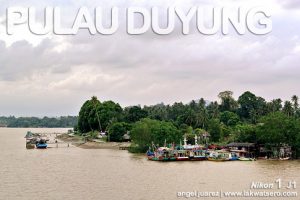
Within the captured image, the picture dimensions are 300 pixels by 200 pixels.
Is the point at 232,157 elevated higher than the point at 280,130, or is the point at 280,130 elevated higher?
the point at 280,130

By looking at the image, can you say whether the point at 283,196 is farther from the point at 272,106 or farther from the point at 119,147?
the point at 272,106

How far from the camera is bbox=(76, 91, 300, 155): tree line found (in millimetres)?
61244

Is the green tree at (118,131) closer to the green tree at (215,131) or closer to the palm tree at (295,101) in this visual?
the green tree at (215,131)

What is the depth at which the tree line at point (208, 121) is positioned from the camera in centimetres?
6124

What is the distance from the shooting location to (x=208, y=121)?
93438 millimetres

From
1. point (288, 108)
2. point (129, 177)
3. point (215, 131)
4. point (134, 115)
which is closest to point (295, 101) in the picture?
point (288, 108)

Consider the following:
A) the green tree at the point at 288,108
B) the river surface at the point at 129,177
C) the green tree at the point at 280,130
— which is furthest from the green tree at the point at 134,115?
the green tree at the point at 280,130

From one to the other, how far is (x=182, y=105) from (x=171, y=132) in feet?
188

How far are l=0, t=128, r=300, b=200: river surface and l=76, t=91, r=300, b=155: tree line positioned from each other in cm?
649

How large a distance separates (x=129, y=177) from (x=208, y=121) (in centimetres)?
5172

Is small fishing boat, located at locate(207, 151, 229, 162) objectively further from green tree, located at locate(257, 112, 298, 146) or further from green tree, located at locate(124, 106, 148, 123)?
green tree, located at locate(124, 106, 148, 123)

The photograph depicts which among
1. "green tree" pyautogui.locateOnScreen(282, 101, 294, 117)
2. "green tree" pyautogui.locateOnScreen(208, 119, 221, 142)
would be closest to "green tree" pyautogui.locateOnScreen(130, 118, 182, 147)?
"green tree" pyautogui.locateOnScreen(208, 119, 221, 142)

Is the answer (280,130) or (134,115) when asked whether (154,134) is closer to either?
(280,130)

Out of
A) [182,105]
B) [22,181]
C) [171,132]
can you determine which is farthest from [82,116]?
[22,181]
